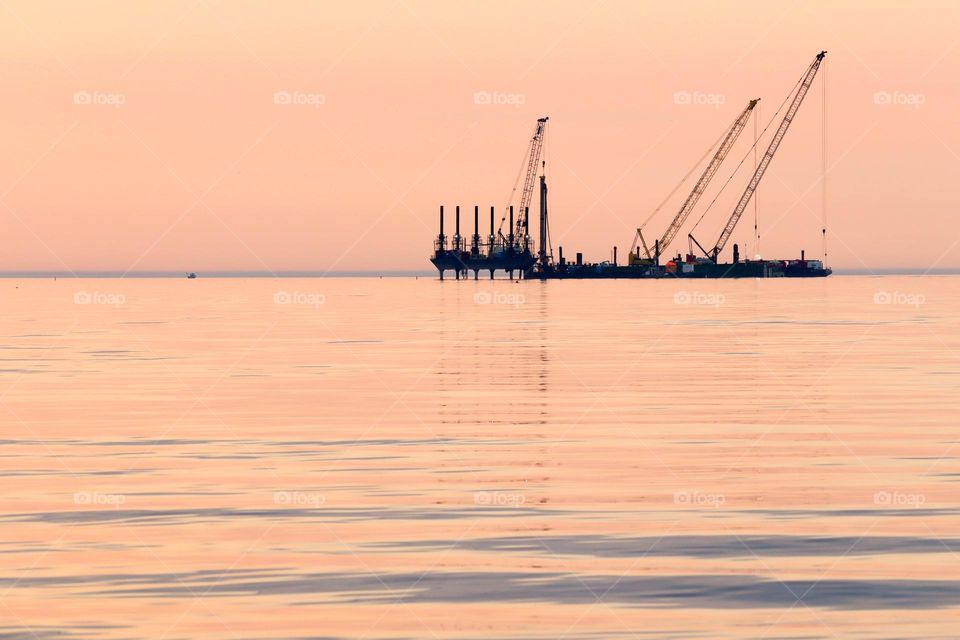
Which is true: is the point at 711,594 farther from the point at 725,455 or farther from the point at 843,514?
the point at 725,455

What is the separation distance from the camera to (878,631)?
15328 mm

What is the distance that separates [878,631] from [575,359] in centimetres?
4492

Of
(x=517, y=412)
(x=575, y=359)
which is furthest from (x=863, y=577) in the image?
(x=575, y=359)
